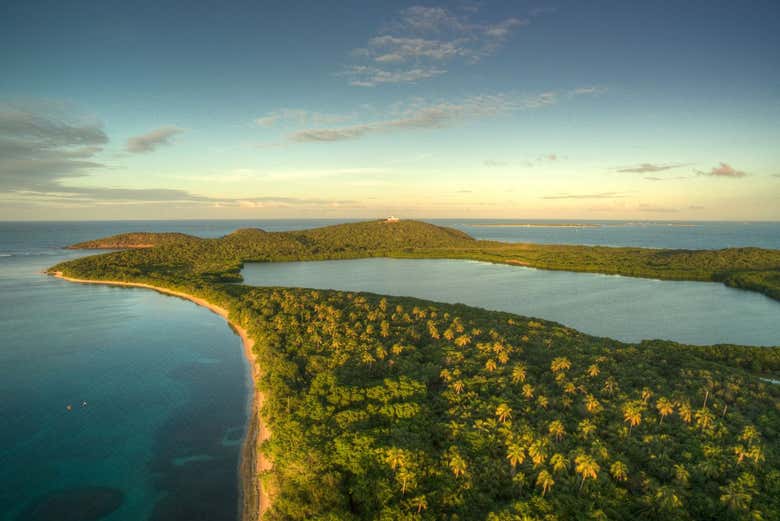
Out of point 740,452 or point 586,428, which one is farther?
point 586,428

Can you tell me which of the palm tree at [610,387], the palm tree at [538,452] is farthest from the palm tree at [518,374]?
the palm tree at [538,452]

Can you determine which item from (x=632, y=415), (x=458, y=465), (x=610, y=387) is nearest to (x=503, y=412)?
(x=458, y=465)

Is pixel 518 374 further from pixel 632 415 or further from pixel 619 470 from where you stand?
pixel 619 470

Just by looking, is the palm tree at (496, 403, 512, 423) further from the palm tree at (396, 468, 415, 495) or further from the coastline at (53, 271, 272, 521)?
the coastline at (53, 271, 272, 521)

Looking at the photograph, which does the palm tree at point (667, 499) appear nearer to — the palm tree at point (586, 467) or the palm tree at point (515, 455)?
the palm tree at point (586, 467)

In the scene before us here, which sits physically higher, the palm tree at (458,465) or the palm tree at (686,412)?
the palm tree at (686,412)

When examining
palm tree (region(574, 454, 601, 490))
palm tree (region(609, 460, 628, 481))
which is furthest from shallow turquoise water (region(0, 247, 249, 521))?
palm tree (region(609, 460, 628, 481))
